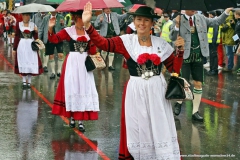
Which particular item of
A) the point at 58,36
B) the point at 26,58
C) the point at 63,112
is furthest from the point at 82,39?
the point at 26,58

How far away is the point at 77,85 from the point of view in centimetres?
888

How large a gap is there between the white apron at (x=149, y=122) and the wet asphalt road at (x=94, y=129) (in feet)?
4.71

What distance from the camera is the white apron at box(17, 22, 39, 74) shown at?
45.0 feet

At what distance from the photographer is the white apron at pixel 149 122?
585 centimetres

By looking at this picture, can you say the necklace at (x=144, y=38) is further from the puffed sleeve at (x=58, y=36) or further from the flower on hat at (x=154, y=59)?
the puffed sleeve at (x=58, y=36)

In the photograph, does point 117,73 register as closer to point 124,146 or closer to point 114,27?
point 114,27

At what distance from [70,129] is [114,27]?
28.2 ft

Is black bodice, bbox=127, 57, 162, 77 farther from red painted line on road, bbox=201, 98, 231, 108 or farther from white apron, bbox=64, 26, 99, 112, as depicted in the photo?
red painted line on road, bbox=201, 98, 231, 108

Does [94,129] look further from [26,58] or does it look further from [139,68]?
[26,58]

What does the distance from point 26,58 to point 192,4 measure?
325 inches

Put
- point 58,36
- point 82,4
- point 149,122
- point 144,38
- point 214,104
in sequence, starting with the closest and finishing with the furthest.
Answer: point 149,122 → point 144,38 → point 82,4 → point 58,36 → point 214,104

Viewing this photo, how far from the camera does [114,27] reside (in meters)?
17.2

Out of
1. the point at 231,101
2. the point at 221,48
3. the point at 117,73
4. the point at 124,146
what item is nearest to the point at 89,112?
the point at 124,146

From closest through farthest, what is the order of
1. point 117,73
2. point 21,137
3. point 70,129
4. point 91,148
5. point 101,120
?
point 91,148
point 21,137
point 70,129
point 101,120
point 117,73
